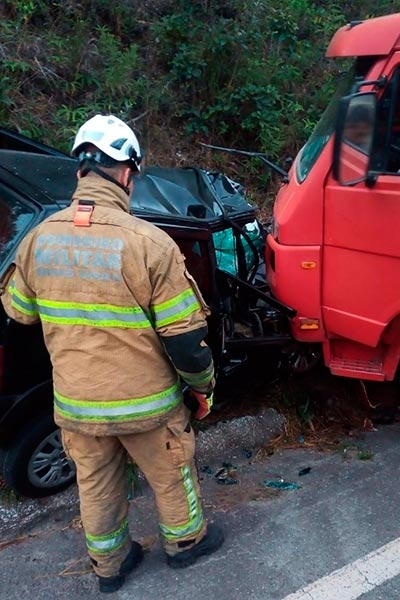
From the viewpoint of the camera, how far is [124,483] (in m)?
2.54

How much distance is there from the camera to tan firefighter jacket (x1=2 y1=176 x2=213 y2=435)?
2035mm

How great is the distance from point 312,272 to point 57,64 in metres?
4.22

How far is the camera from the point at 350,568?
2607 millimetres

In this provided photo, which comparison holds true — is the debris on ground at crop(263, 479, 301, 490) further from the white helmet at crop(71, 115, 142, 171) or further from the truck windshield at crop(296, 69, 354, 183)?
the white helmet at crop(71, 115, 142, 171)

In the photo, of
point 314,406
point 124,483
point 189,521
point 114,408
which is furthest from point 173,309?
point 314,406

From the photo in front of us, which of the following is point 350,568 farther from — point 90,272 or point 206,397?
point 90,272

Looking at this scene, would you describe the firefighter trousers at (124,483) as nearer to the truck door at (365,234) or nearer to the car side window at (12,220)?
the car side window at (12,220)

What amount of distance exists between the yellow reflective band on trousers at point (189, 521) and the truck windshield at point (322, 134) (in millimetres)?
1673

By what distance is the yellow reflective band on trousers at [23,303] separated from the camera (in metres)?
2.23

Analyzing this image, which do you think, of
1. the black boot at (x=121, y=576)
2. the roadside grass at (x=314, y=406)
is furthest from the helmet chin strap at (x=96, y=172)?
the roadside grass at (x=314, y=406)

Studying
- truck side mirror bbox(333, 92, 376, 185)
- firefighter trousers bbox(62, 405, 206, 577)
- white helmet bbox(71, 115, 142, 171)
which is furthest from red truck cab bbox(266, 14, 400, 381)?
firefighter trousers bbox(62, 405, 206, 577)

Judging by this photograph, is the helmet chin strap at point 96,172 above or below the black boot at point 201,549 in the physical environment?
above

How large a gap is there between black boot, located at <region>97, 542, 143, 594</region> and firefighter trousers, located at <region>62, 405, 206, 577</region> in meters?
0.03

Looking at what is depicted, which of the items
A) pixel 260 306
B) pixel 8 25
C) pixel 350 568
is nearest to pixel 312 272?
pixel 260 306
